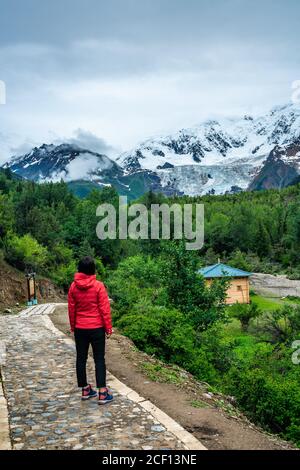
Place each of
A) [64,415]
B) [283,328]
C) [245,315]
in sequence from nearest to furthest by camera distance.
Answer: [64,415]
[283,328]
[245,315]

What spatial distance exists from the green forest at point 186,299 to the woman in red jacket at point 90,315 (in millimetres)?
3722

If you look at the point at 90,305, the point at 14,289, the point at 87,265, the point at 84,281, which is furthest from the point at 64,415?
the point at 14,289

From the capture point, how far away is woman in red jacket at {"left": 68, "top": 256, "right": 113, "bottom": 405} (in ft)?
22.4

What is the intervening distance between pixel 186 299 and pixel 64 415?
1166 centimetres

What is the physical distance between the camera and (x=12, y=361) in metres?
9.73

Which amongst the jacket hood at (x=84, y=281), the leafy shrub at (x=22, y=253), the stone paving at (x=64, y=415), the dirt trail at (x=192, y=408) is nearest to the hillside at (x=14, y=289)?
the leafy shrub at (x=22, y=253)

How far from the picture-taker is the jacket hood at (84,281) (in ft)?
22.5

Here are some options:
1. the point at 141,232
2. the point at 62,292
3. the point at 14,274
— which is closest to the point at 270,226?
the point at 141,232

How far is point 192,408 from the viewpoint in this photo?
7.06 metres

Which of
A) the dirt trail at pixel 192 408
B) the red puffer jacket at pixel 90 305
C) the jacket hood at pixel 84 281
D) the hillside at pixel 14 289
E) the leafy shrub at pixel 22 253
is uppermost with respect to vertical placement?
the jacket hood at pixel 84 281

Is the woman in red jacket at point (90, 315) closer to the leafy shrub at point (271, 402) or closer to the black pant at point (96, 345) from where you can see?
the black pant at point (96, 345)

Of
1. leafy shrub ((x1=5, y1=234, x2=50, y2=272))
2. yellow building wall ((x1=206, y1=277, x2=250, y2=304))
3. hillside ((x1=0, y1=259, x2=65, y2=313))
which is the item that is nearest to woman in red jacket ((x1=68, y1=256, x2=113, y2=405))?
hillside ((x1=0, y1=259, x2=65, y2=313))

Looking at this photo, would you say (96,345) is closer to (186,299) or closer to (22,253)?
(186,299)
